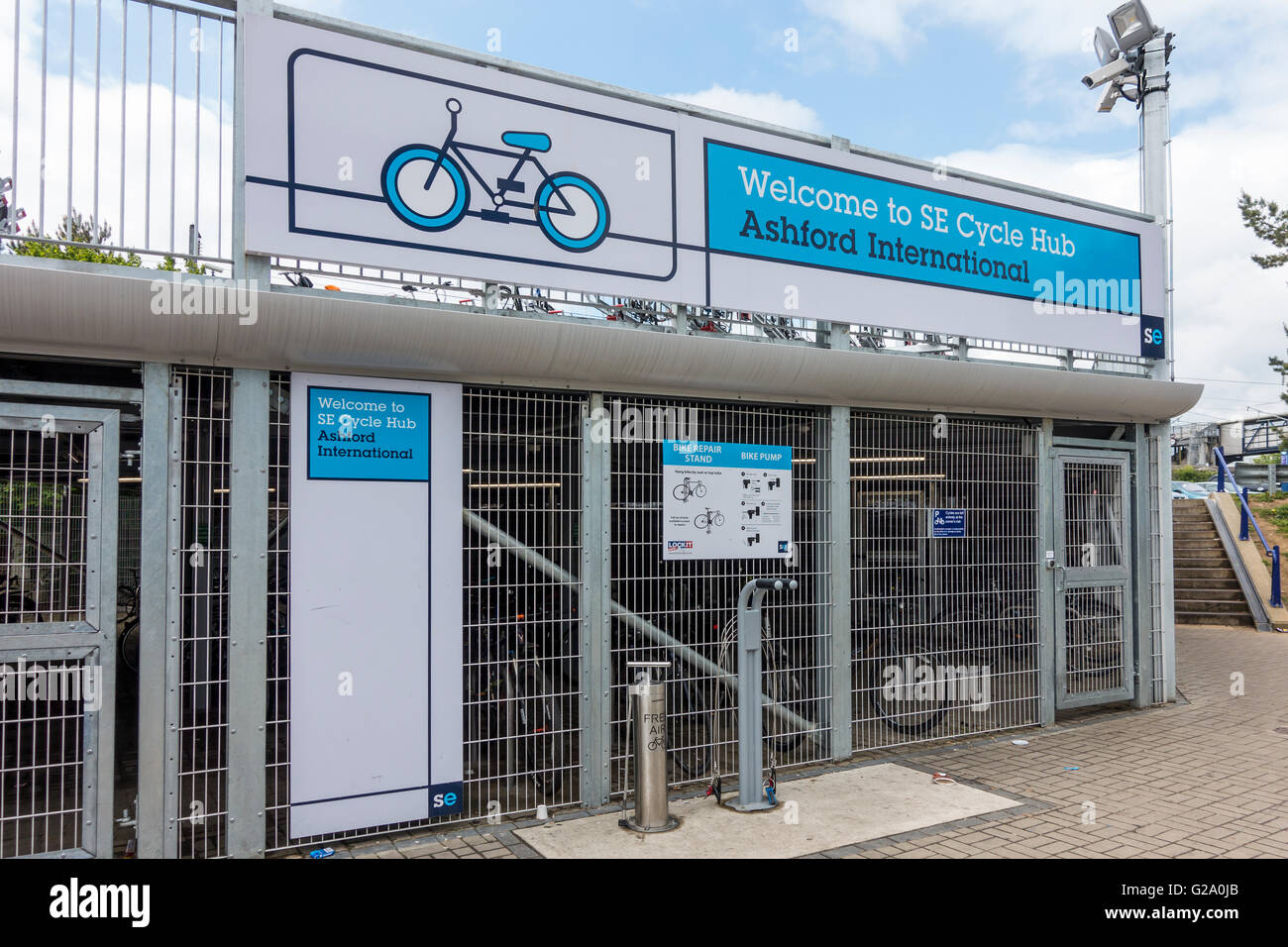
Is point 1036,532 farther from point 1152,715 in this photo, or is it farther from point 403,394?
point 403,394

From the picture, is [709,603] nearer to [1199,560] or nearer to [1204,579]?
[1204,579]

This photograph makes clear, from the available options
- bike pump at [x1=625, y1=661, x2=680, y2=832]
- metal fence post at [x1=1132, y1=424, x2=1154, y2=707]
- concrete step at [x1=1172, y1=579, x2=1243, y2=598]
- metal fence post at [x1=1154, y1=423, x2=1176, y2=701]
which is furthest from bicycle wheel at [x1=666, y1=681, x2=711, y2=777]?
concrete step at [x1=1172, y1=579, x2=1243, y2=598]

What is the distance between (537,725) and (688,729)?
1160mm

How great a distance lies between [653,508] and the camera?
6250mm

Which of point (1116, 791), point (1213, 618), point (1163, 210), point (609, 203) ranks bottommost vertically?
point (1116, 791)

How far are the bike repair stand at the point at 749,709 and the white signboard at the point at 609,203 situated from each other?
2191 millimetres

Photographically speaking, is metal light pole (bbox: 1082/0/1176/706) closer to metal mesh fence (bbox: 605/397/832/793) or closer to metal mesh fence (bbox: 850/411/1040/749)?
metal mesh fence (bbox: 850/411/1040/749)

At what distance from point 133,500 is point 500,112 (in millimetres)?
3139

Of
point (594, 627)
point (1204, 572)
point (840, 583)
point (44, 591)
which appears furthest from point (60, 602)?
point (1204, 572)

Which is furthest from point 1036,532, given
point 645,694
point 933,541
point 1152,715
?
point 645,694

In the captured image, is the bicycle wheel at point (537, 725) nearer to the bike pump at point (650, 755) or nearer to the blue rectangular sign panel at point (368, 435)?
the bike pump at point (650, 755)

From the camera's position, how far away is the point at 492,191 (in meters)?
5.61

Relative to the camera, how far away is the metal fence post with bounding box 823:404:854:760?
7008mm

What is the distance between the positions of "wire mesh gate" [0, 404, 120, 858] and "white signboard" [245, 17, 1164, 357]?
1.44 metres
